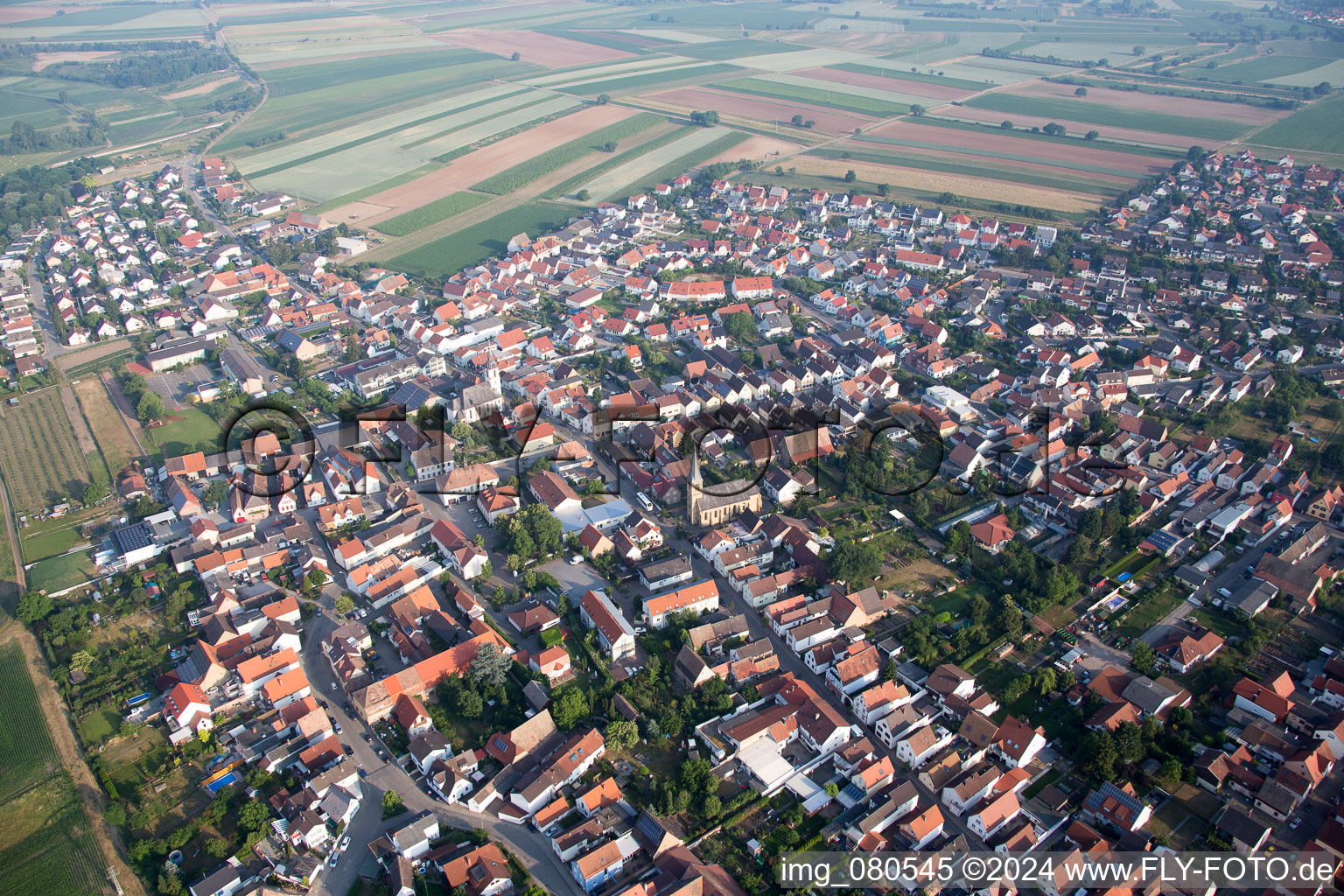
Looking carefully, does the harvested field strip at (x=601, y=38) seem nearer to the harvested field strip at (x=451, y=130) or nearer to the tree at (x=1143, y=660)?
the harvested field strip at (x=451, y=130)

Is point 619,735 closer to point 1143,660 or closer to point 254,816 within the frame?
point 254,816

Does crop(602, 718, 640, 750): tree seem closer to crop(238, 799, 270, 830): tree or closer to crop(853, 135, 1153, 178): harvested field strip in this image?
crop(238, 799, 270, 830): tree

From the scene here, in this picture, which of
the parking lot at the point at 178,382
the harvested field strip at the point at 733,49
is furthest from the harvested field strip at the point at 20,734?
the harvested field strip at the point at 733,49

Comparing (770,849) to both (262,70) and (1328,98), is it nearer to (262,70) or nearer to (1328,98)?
(1328,98)

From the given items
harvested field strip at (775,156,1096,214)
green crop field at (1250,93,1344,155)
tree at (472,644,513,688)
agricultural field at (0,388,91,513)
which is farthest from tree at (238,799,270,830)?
green crop field at (1250,93,1344,155)

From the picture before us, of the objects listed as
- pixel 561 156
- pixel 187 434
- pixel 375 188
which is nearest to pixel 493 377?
pixel 187 434

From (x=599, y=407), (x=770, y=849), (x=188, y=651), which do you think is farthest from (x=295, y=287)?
(x=770, y=849)
